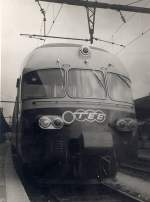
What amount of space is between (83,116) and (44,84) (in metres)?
1.02

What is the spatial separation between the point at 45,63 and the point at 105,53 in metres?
1.30

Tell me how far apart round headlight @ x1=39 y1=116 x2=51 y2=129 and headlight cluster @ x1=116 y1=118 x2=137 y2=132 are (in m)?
1.17

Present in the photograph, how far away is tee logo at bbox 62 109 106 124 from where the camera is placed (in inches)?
272

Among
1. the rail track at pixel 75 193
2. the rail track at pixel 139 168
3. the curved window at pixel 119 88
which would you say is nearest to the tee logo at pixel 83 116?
the curved window at pixel 119 88

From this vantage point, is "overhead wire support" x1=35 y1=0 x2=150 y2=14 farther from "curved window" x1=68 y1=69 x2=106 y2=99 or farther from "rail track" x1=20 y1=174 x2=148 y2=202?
"rail track" x1=20 y1=174 x2=148 y2=202

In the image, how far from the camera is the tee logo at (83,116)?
692 cm

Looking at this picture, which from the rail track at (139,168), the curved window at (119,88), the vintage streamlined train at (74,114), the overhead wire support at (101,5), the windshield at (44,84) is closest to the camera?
the vintage streamlined train at (74,114)

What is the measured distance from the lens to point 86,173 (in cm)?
691

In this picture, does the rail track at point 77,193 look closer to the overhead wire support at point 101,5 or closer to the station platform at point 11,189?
the station platform at point 11,189

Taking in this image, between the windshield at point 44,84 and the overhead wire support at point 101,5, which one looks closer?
the windshield at point 44,84

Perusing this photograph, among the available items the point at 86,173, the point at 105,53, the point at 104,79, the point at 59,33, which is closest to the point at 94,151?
the point at 86,173

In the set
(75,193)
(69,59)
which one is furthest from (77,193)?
(69,59)

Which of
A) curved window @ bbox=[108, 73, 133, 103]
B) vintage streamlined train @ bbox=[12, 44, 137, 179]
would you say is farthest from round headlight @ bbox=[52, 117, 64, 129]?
curved window @ bbox=[108, 73, 133, 103]

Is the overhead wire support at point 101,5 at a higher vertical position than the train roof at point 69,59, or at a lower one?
higher
